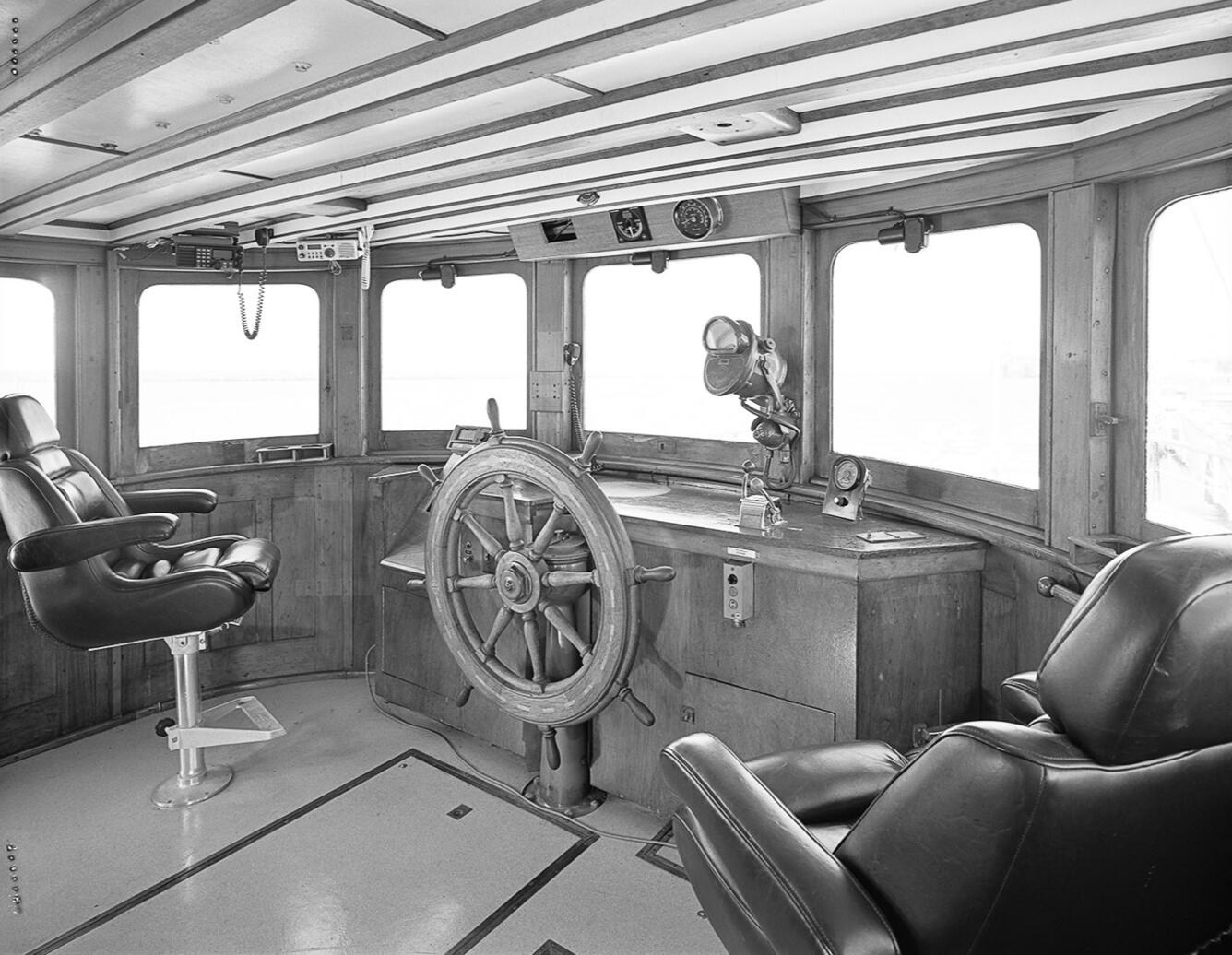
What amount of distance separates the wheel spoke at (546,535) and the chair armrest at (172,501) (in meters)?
1.55

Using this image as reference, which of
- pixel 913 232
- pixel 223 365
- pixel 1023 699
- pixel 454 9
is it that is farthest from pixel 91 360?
→ pixel 1023 699

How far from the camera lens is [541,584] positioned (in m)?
2.71

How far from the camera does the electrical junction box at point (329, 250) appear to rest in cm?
393

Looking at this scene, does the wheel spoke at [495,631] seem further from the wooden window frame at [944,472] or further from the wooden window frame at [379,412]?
the wooden window frame at [379,412]

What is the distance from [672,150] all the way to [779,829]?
1.80 m

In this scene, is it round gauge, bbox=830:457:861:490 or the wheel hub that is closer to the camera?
the wheel hub

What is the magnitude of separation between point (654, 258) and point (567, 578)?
1.59 m

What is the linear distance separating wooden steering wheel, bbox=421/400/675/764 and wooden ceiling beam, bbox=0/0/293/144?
1.35 meters

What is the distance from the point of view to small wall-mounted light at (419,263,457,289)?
167 inches

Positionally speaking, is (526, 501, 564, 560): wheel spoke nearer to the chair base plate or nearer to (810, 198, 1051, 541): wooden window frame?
(810, 198, 1051, 541): wooden window frame

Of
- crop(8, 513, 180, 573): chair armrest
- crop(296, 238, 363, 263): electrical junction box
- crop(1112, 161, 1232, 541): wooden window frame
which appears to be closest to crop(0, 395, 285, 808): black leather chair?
crop(8, 513, 180, 573): chair armrest

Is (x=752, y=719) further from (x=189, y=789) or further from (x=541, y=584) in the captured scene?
(x=189, y=789)

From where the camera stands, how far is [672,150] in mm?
2420

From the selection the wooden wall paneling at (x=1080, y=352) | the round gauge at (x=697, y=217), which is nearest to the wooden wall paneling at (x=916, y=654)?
the wooden wall paneling at (x=1080, y=352)
